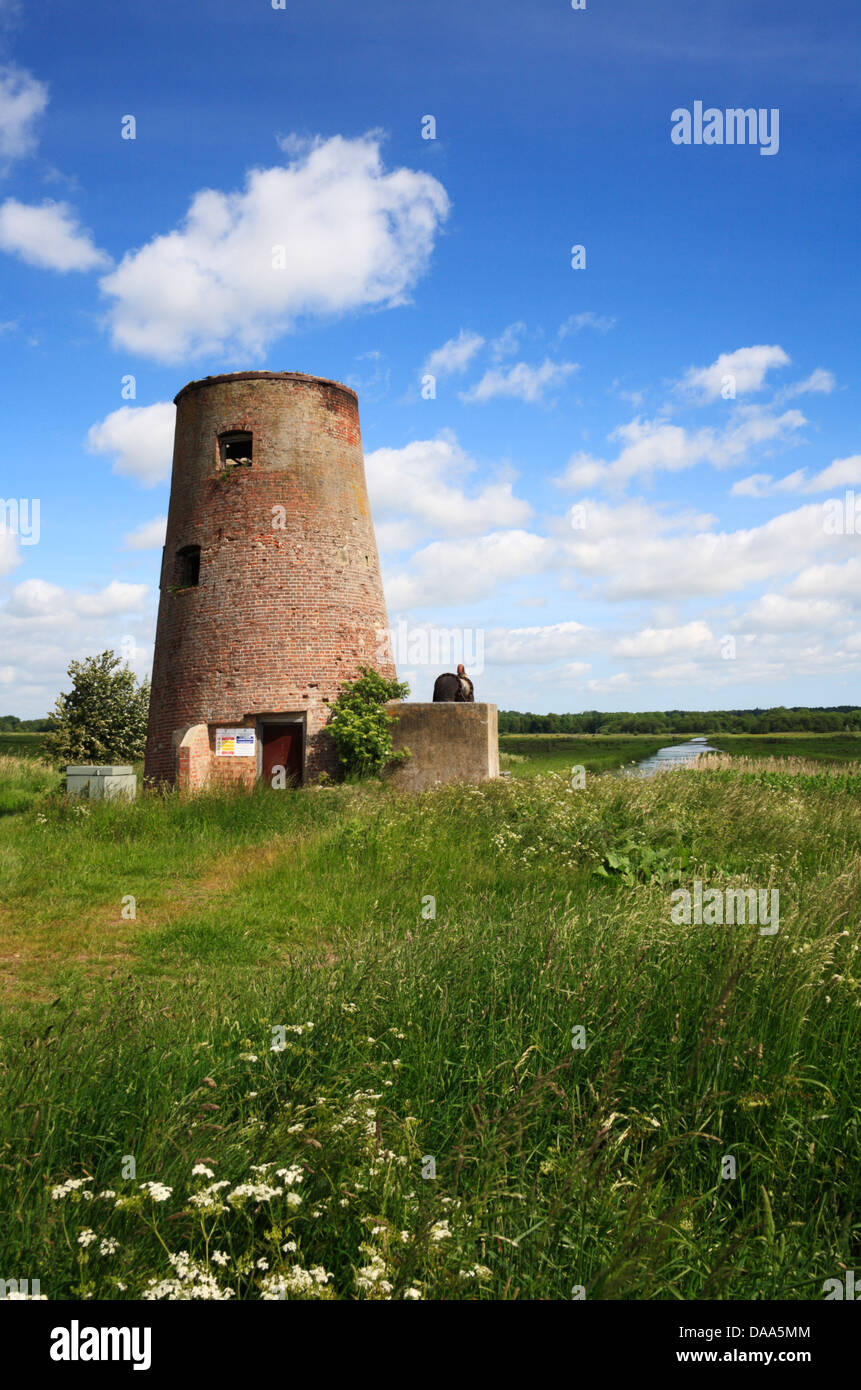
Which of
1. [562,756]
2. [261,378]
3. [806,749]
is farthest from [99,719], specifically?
[806,749]

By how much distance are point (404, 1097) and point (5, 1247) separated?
63.5 inches

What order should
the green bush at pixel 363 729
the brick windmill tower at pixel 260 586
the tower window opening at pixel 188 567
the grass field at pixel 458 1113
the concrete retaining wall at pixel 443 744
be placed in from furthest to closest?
the tower window opening at pixel 188 567 < the brick windmill tower at pixel 260 586 < the concrete retaining wall at pixel 443 744 < the green bush at pixel 363 729 < the grass field at pixel 458 1113

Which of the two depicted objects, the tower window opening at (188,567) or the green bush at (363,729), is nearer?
the green bush at (363,729)

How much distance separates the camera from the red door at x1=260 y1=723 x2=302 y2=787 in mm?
16859

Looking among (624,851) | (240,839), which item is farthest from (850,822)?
(240,839)

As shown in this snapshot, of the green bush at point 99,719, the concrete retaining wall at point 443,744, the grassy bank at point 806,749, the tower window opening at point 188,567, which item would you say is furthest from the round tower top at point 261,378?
the grassy bank at point 806,749

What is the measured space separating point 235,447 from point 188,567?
10.1ft

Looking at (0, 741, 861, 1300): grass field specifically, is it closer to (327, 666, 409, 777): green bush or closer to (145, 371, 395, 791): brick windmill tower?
(327, 666, 409, 777): green bush

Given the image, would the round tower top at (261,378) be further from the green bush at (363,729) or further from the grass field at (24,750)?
the grass field at (24,750)

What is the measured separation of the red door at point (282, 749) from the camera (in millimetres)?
16859

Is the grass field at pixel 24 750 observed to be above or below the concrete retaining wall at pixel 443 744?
below

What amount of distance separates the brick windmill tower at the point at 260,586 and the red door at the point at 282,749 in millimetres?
31

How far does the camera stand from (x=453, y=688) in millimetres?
17812

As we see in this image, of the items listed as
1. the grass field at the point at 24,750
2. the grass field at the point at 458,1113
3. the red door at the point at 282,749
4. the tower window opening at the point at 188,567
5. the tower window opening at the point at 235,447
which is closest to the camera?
the grass field at the point at 458,1113
